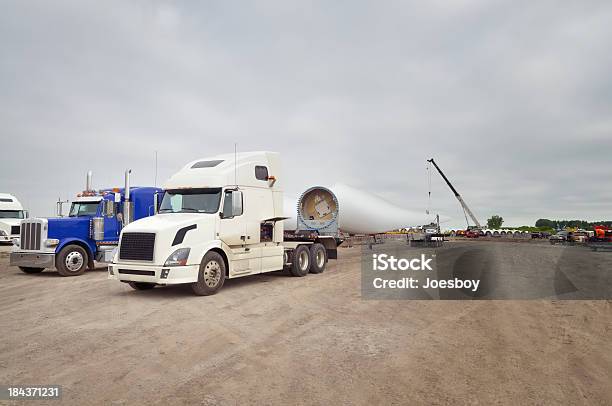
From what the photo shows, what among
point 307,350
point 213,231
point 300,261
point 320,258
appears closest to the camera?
point 307,350

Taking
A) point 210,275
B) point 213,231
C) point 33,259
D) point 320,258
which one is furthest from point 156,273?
point 33,259

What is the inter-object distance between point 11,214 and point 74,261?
19.2m

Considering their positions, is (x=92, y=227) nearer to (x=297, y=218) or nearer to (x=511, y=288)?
(x=297, y=218)

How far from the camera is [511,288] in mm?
12383

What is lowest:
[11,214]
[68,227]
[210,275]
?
[210,275]

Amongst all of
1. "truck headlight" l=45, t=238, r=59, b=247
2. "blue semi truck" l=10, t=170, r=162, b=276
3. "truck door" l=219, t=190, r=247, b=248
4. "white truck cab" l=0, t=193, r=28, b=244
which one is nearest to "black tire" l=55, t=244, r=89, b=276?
"blue semi truck" l=10, t=170, r=162, b=276

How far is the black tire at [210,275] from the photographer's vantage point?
36.8ft

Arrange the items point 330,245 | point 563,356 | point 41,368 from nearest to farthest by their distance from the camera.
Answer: point 41,368, point 563,356, point 330,245

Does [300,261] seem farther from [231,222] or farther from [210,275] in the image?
[210,275]

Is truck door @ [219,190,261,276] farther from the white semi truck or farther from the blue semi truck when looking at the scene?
the blue semi truck

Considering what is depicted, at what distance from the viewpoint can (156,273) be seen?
1064 cm

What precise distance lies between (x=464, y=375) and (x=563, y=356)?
192 cm

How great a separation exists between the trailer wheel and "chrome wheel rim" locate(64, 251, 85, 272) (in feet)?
26.4

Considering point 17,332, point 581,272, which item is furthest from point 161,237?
point 581,272
